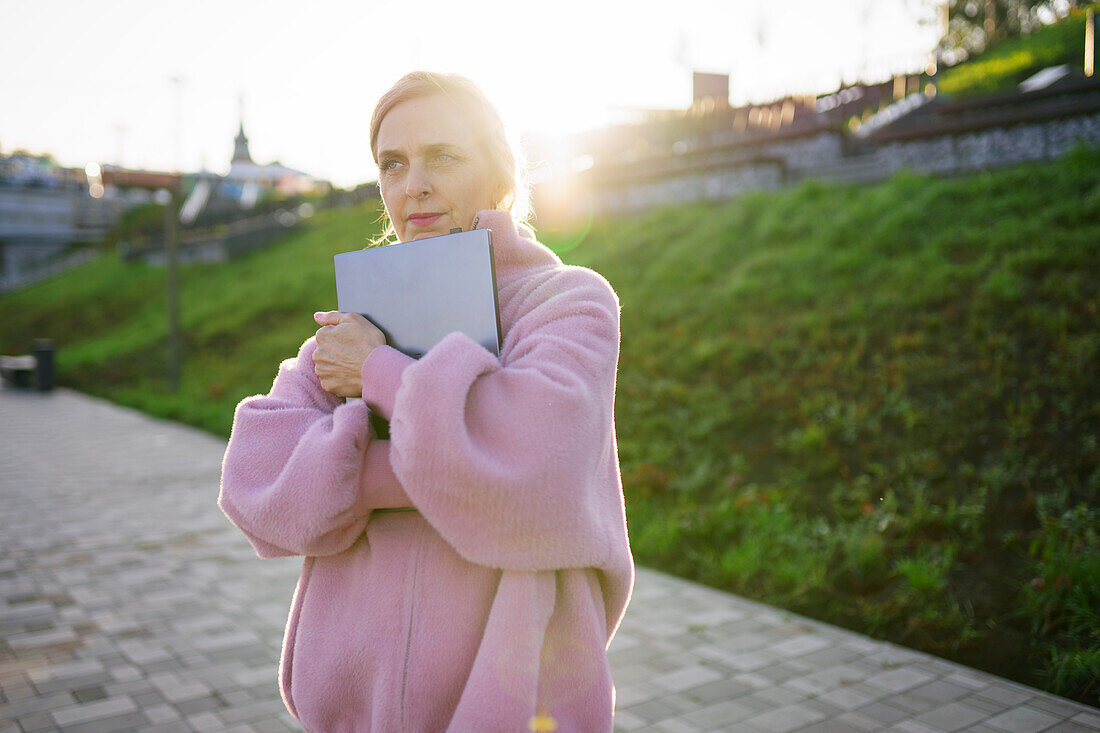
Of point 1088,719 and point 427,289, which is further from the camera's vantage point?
point 1088,719

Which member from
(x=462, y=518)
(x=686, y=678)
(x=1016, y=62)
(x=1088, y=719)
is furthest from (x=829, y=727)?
(x=1016, y=62)

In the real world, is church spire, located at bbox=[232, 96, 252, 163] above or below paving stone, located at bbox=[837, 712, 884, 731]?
above

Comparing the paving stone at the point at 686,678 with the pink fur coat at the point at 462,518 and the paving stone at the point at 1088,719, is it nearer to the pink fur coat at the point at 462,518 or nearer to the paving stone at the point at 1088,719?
the paving stone at the point at 1088,719

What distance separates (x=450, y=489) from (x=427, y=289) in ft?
1.21

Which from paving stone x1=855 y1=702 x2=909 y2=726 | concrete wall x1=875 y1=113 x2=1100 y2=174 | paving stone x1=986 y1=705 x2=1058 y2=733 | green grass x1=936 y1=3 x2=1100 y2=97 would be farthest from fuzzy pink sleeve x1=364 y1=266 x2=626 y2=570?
green grass x1=936 y1=3 x2=1100 y2=97

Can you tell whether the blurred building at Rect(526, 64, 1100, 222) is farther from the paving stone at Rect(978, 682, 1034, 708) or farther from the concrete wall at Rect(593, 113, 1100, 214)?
the paving stone at Rect(978, 682, 1034, 708)

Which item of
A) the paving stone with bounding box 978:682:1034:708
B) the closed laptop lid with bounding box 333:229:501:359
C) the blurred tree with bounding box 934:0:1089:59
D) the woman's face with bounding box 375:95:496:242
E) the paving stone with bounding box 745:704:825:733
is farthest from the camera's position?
the blurred tree with bounding box 934:0:1089:59

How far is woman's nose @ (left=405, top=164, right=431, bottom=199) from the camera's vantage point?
5.17ft

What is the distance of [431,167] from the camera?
5.21 ft

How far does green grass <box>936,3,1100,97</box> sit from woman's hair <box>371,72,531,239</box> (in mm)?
15681

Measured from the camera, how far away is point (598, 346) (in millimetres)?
1433

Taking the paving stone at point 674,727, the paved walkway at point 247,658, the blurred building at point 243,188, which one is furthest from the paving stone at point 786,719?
the blurred building at point 243,188

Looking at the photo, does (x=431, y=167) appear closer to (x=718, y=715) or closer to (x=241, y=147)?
(x=718, y=715)

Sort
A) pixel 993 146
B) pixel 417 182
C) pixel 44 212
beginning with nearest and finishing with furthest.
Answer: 1. pixel 417 182
2. pixel 993 146
3. pixel 44 212
